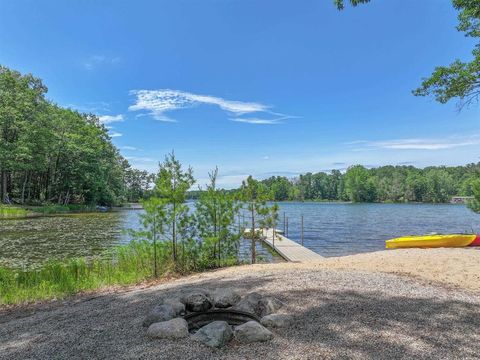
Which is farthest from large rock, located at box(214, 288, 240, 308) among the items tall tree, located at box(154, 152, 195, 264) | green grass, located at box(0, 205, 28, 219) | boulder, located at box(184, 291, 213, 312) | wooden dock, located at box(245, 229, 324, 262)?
green grass, located at box(0, 205, 28, 219)

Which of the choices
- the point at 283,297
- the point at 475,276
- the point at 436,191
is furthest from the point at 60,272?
the point at 436,191

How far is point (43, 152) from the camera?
114 feet

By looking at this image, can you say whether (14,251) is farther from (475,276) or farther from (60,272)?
(475,276)

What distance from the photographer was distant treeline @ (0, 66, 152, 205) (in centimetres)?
3152

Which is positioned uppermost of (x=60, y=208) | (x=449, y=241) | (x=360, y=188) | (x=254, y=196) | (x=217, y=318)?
(x=360, y=188)

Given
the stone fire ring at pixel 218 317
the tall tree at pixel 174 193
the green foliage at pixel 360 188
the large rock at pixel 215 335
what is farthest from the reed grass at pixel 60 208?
the green foliage at pixel 360 188

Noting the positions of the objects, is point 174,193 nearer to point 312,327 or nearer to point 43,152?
point 312,327

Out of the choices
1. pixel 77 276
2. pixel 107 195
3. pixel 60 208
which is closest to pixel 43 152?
pixel 60 208

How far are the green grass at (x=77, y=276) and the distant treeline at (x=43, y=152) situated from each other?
26.9 m

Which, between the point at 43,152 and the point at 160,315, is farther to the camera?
the point at 43,152

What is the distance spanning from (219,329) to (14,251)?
1355 centimetres

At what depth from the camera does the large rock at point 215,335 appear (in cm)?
305

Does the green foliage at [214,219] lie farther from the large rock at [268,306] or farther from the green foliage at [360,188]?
the green foliage at [360,188]

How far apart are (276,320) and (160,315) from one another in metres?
1.29
